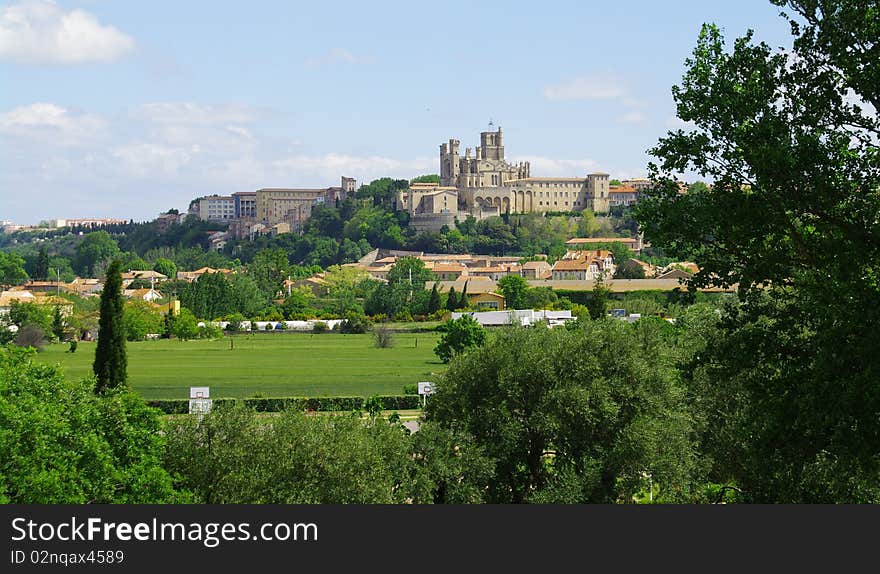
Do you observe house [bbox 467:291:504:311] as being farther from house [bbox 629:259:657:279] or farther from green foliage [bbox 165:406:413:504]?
green foliage [bbox 165:406:413:504]

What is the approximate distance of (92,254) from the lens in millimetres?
158625

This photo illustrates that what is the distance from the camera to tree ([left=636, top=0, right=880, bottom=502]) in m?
A: 9.72

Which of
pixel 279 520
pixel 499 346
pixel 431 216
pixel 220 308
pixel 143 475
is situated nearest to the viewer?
pixel 279 520

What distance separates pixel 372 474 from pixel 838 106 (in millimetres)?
8427

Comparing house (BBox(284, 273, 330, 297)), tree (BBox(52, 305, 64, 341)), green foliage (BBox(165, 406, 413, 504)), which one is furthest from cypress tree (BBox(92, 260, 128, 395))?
house (BBox(284, 273, 330, 297))

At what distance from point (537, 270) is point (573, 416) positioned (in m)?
91.4

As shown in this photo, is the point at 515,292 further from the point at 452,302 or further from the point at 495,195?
the point at 495,195

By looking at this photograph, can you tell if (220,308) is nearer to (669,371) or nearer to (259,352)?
(259,352)

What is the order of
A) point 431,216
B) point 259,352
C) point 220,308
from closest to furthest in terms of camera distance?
point 259,352, point 220,308, point 431,216

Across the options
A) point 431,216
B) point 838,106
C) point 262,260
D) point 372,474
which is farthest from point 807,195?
point 431,216

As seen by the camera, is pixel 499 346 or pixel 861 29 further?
pixel 499 346

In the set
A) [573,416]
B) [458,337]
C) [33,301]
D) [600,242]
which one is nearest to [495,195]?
[600,242]

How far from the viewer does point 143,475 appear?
48.4ft

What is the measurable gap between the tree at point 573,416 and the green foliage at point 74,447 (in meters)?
5.36
